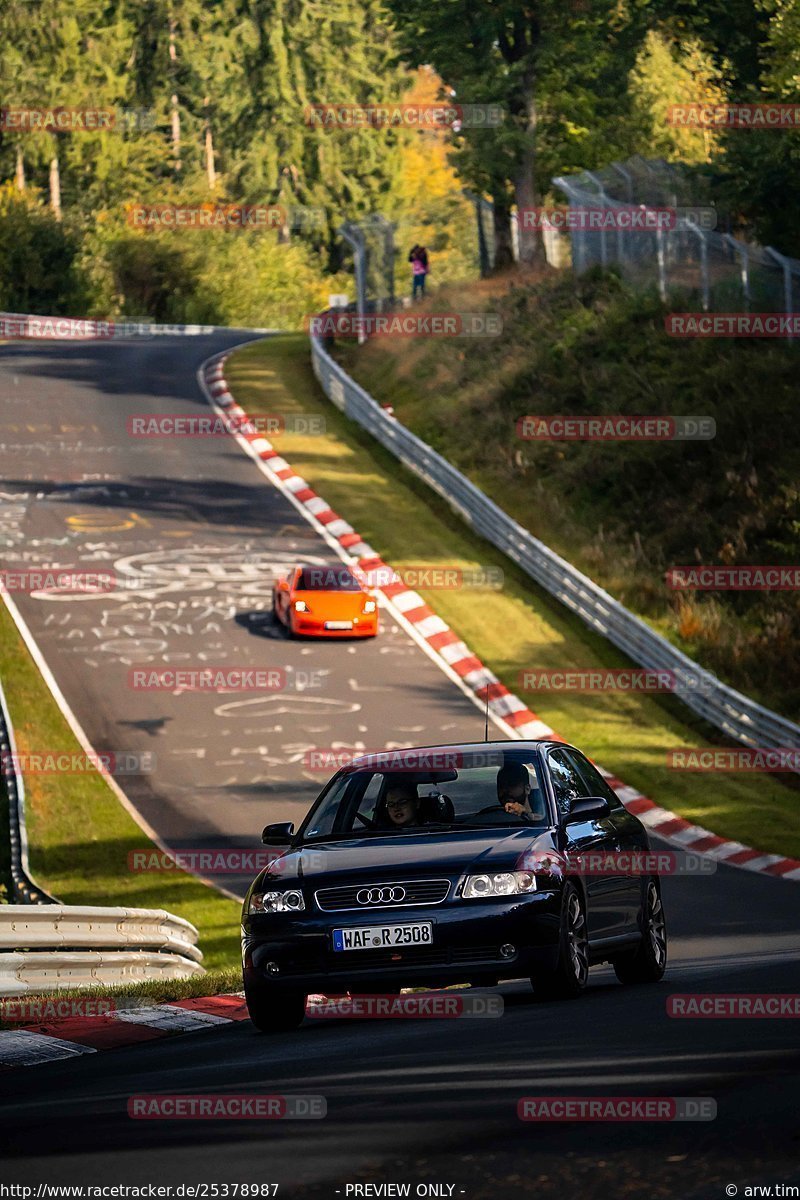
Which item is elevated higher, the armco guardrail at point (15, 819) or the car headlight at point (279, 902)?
the car headlight at point (279, 902)

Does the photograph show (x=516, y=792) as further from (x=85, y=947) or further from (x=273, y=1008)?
(x=85, y=947)

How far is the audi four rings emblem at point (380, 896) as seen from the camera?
9.69 metres

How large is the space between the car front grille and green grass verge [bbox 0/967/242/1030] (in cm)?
251

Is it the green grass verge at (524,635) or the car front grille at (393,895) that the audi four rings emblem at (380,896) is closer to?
the car front grille at (393,895)

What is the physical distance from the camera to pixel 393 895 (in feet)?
31.8

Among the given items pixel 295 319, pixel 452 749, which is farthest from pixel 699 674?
pixel 295 319

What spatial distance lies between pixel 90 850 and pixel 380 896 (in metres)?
12.1

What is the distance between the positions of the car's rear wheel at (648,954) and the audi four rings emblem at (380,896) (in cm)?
226

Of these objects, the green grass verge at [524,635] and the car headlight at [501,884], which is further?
the green grass verge at [524,635]

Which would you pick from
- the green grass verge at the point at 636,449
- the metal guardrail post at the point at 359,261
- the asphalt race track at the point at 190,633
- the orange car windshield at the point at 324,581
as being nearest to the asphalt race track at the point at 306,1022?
the asphalt race track at the point at 190,633

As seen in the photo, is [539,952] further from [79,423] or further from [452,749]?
[79,423]

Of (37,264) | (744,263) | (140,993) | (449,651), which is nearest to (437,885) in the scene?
(140,993)

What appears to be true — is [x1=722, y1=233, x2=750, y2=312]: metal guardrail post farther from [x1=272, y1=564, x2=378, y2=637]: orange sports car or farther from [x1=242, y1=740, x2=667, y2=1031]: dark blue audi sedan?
[x1=242, y1=740, x2=667, y2=1031]: dark blue audi sedan

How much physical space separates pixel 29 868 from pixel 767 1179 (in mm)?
16315
